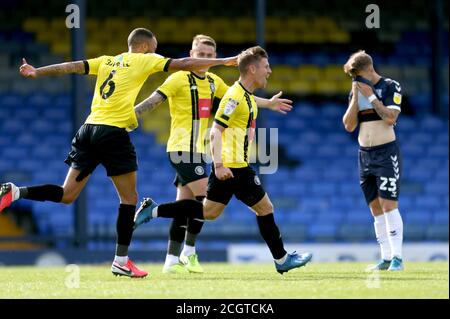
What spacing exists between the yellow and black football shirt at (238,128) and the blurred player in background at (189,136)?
85cm

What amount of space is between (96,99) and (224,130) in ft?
3.52

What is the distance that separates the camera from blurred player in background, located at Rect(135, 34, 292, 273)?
9.48 metres

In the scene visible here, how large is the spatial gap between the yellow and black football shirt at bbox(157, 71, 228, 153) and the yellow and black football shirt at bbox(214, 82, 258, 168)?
90 centimetres

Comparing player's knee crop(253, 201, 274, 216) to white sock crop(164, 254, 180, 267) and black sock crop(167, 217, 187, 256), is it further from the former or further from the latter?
white sock crop(164, 254, 180, 267)

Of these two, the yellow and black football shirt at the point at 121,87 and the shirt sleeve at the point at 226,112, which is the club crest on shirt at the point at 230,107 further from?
the yellow and black football shirt at the point at 121,87

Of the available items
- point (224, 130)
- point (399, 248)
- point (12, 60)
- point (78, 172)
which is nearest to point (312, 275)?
point (399, 248)

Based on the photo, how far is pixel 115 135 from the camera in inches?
338

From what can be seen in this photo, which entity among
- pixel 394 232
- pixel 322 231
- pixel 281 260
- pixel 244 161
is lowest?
pixel 322 231

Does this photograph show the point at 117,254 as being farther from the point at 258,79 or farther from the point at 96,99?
the point at 258,79

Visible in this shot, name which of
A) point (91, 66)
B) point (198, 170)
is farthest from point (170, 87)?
point (91, 66)

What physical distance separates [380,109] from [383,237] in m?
1.18

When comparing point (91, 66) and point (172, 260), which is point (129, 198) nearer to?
point (91, 66)

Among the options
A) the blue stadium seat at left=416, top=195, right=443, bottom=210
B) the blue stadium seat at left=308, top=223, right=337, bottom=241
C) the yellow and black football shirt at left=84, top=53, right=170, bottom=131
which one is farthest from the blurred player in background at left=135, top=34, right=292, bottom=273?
the blue stadium seat at left=416, top=195, right=443, bottom=210
